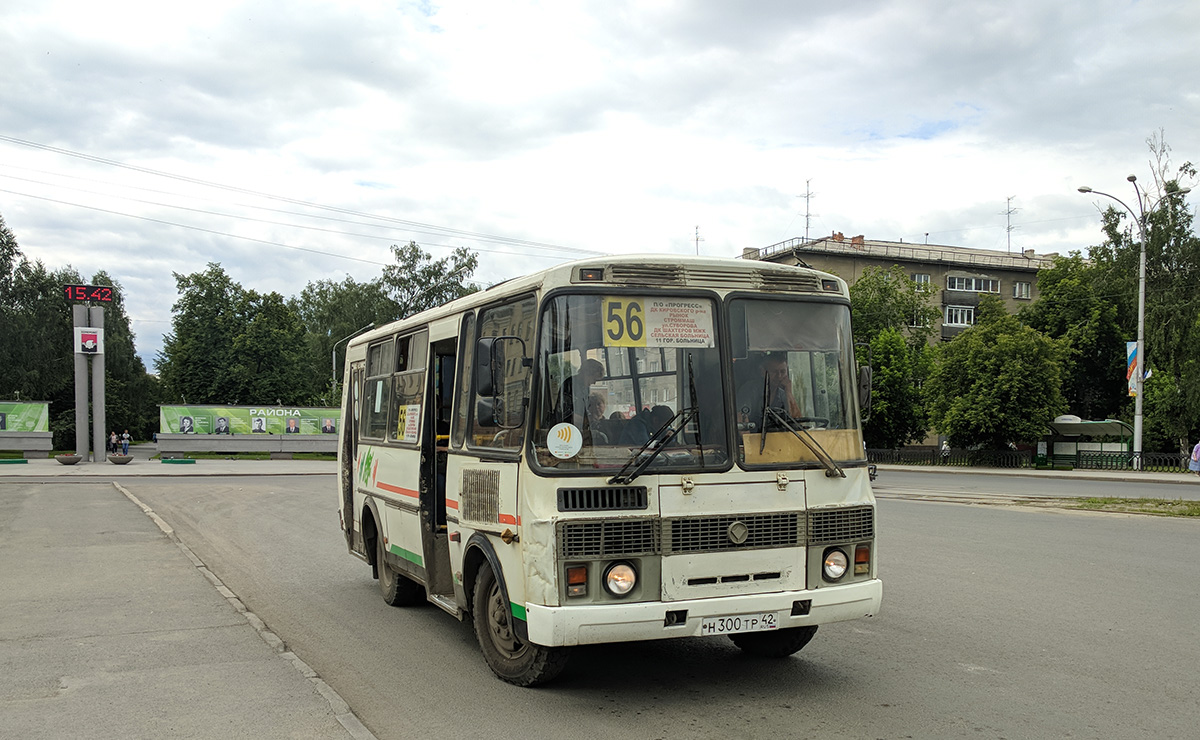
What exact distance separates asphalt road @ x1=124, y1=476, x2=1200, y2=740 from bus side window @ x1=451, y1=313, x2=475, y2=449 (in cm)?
166

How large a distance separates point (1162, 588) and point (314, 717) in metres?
8.33

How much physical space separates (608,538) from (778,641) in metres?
1.99

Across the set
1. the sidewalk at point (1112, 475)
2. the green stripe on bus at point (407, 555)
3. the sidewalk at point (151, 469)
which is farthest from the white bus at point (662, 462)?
the sidewalk at point (151, 469)

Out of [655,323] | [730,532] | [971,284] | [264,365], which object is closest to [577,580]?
[730,532]

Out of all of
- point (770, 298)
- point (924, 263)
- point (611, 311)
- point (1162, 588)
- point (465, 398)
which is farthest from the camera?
point (924, 263)

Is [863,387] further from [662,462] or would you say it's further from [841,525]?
[662,462]

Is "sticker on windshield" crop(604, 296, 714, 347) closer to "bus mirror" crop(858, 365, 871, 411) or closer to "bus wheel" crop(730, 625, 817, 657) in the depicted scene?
"bus mirror" crop(858, 365, 871, 411)

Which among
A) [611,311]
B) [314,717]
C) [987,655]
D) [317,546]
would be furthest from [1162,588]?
[317,546]

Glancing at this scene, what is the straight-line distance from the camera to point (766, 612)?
19.0 ft

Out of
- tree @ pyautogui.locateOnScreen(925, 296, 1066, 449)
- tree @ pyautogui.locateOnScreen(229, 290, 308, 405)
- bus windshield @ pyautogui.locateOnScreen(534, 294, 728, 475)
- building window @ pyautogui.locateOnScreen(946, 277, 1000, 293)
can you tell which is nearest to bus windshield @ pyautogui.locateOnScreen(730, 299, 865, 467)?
bus windshield @ pyautogui.locateOnScreen(534, 294, 728, 475)

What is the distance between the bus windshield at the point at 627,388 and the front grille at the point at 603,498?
0.38 feet

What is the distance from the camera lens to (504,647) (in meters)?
6.30

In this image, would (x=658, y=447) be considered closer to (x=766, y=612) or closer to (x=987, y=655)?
(x=766, y=612)

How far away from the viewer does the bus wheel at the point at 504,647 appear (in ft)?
19.7
